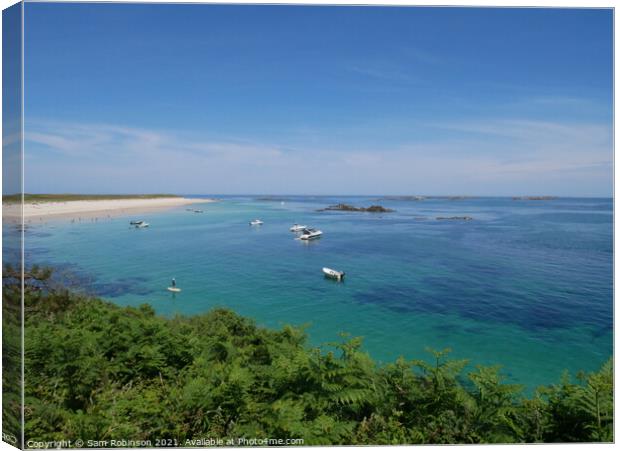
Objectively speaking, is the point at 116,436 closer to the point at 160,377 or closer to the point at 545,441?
the point at 160,377

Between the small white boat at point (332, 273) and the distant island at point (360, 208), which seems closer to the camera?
the small white boat at point (332, 273)

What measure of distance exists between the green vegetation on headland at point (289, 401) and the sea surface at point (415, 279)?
156 cm

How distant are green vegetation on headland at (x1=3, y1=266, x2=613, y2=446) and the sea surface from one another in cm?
156

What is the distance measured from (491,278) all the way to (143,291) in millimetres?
8770

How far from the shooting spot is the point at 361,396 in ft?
10.3

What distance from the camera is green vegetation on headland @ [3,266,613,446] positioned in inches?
126

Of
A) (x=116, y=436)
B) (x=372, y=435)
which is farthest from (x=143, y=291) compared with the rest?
(x=372, y=435)

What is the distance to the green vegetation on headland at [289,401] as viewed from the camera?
321cm

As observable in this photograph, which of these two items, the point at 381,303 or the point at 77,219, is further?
the point at 77,219

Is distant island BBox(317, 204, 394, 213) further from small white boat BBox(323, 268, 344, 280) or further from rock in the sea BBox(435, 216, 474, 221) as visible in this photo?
small white boat BBox(323, 268, 344, 280)

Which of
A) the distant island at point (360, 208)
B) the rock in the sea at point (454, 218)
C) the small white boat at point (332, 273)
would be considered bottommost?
the small white boat at point (332, 273)

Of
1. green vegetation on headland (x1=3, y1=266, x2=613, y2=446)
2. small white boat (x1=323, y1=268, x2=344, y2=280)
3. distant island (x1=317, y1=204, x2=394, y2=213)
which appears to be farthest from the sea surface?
distant island (x1=317, y1=204, x2=394, y2=213)

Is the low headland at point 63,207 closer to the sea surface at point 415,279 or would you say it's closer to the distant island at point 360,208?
the sea surface at point 415,279

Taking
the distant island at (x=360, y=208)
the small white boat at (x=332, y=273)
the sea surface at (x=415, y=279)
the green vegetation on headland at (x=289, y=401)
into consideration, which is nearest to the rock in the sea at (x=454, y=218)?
the sea surface at (x=415, y=279)
